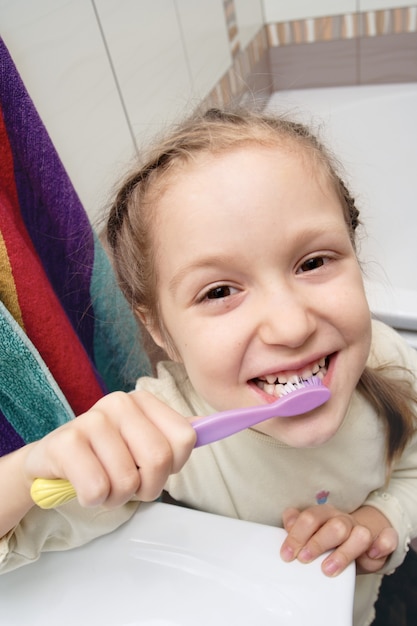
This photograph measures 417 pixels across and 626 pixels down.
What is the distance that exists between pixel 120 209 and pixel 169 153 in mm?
99

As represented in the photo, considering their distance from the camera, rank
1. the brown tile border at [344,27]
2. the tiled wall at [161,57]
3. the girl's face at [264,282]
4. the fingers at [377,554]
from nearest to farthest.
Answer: the girl's face at [264,282]
the fingers at [377,554]
the tiled wall at [161,57]
the brown tile border at [344,27]

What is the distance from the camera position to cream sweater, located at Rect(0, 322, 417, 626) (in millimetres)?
610

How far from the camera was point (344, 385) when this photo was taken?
0.49 meters

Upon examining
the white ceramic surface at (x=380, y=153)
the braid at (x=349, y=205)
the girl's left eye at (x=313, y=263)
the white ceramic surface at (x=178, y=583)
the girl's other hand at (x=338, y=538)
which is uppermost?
the girl's left eye at (x=313, y=263)

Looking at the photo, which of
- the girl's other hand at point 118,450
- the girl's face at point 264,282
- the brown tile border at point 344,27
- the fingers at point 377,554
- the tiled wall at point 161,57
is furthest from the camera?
the brown tile border at point 344,27

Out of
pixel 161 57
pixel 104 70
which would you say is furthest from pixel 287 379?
pixel 161 57

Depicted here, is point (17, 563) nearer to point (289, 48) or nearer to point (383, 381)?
point (383, 381)

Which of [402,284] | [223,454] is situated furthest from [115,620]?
[402,284]

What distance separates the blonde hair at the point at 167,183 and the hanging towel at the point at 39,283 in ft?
0.17

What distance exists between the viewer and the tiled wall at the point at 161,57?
67 cm

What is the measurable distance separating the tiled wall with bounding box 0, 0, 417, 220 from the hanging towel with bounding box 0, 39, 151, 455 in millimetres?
126

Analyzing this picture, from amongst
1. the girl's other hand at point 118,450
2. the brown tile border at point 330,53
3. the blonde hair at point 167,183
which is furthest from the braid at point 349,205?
the brown tile border at point 330,53

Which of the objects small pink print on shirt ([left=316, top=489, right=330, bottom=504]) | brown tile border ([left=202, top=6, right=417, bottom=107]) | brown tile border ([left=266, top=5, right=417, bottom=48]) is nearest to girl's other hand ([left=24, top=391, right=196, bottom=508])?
small pink print on shirt ([left=316, top=489, right=330, bottom=504])

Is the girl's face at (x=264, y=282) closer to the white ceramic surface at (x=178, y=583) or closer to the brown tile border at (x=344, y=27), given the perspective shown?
the white ceramic surface at (x=178, y=583)
